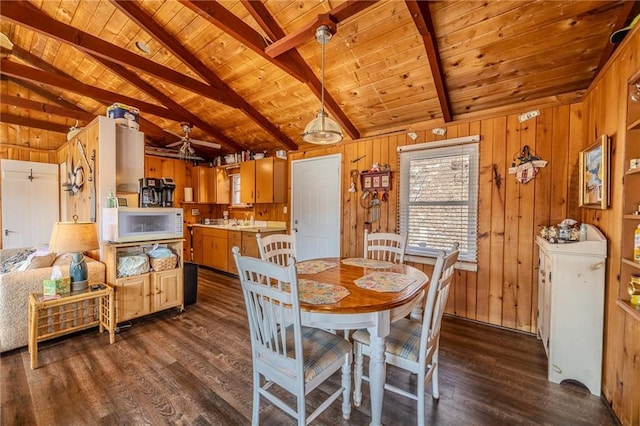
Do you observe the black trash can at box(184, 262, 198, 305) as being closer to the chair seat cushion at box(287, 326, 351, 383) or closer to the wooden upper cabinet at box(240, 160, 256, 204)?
the wooden upper cabinet at box(240, 160, 256, 204)

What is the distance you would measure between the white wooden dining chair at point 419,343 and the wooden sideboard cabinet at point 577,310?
98cm

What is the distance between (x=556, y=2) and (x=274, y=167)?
3.78 meters

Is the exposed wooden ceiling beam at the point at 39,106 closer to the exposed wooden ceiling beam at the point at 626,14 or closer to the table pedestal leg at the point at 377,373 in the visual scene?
the table pedestal leg at the point at 377,373

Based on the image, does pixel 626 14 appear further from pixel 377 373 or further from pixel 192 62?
pixel 192 62

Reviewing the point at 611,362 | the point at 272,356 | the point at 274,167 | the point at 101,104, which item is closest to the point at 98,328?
the point at 272,356

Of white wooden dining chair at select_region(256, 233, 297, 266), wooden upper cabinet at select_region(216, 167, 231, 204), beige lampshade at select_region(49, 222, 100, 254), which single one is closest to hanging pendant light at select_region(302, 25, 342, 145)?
white wooden dining chair at select_region(256, 233, 297, 266)

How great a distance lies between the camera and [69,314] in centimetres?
261

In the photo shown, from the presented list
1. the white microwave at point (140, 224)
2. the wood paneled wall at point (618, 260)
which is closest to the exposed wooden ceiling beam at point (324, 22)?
the wood paneled wall at point (618, 260)

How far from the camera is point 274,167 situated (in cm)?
467

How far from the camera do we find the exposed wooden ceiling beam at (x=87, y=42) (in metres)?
2.37

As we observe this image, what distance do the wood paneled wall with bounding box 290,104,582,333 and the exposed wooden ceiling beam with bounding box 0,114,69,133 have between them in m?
6.46

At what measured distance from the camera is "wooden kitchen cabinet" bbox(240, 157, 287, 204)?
4.68m

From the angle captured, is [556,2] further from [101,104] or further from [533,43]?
[101,104]

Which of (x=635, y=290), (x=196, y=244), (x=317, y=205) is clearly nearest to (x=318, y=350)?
(x=635, y=290)
